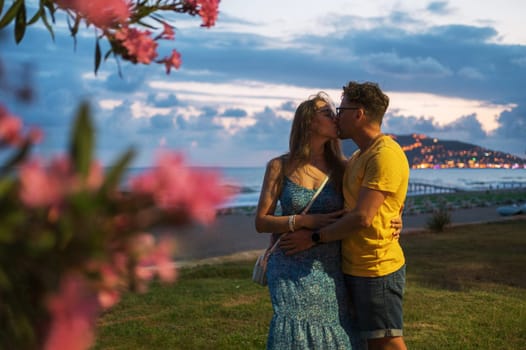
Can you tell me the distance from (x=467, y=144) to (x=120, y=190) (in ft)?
359

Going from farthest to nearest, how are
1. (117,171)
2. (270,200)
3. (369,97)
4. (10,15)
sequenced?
1. (270,200)
2. (369,97)
3. (10,15)
4. (117,171)

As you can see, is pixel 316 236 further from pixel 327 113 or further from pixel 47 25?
pixel 47 25

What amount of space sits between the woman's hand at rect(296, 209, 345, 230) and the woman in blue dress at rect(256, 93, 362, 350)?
0.04 feet

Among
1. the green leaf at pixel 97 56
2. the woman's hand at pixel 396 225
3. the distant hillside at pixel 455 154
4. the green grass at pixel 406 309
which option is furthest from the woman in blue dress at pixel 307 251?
the distant hillside at pixel 455 154

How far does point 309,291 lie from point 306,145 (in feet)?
2.54

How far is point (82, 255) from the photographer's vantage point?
0.63m

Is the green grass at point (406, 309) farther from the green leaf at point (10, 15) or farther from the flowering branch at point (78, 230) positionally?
the flowering branch at point (78, 230)

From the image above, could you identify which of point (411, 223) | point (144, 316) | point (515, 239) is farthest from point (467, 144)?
point (144, 316)

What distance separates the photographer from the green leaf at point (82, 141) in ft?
1.76

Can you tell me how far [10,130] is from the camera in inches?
30.2

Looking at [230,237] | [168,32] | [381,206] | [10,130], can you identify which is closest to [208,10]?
[168,32]

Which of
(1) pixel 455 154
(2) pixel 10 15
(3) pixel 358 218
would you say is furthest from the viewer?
(1) pixel 455 154

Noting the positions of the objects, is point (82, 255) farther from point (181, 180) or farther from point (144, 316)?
point (144, 316)

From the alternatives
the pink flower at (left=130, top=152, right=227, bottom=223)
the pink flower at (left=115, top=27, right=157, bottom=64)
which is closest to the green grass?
the pink flower at (left=115, top=27, right=157, bottom=64)
